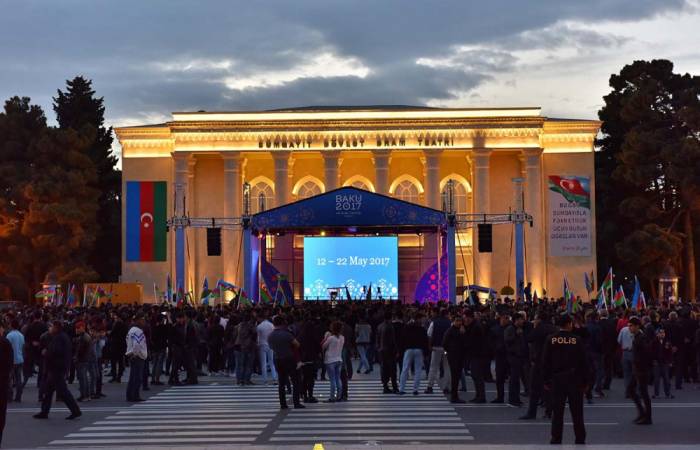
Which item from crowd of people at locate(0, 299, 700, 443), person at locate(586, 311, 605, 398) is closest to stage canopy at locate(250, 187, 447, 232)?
crowd of people at locate(0, 299, 700, 443)

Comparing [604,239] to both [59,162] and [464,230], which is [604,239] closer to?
[464,230]

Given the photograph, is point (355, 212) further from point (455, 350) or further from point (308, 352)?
point (455, 350)

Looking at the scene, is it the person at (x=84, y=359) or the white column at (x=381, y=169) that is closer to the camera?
the person at (x=84, y=359)

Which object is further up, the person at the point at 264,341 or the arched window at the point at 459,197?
the arched window at the point at 459,197

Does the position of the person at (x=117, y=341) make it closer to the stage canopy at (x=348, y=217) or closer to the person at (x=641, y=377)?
the person at (x=641, y=377)

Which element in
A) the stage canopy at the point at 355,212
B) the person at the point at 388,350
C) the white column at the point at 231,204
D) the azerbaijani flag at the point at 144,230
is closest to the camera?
the person at the point at 388,350

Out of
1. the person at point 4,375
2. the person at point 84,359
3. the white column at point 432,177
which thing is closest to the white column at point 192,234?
the white column at point 432,177

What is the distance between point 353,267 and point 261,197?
1517 cm

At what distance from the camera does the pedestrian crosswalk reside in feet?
52.7

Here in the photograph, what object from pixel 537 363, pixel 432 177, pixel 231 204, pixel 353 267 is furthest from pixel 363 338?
pixel 231 204

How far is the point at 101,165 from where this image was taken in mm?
71812

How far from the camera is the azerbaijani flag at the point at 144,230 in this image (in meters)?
60.5

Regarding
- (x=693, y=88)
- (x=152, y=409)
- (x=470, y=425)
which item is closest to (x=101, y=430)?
(x=152, y=409)

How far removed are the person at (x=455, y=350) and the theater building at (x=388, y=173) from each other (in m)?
38.1
